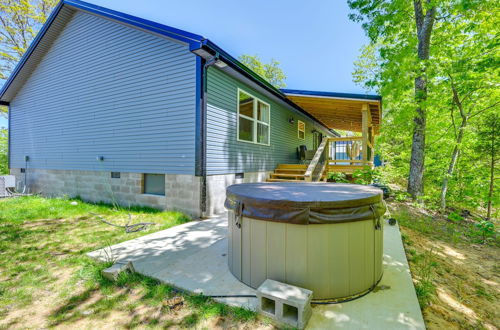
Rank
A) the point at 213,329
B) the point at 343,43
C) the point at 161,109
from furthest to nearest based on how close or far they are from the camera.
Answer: the point at 343,43 → the point at 161,109 → the point at 213,329

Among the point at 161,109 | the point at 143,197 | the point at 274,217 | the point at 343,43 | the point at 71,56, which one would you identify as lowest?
the point at 143,197

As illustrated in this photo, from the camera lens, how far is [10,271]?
2.87 meters

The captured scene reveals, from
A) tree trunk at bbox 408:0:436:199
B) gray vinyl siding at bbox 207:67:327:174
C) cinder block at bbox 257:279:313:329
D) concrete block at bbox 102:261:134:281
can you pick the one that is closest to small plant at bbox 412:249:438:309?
cinder block at bbox 257:279:313:329

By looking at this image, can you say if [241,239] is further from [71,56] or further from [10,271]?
[71,56]

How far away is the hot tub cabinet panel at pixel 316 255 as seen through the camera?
2062mm

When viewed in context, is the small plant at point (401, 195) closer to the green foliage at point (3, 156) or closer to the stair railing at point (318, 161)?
the stair railing at point (318, 161)

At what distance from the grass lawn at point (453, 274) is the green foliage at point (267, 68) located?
2237 centimetres

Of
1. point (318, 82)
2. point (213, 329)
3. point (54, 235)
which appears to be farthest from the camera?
point (318, 82)

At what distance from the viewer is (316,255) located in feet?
6.75

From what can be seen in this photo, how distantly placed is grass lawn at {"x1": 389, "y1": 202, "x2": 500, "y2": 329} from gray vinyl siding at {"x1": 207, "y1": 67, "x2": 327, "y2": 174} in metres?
4.26

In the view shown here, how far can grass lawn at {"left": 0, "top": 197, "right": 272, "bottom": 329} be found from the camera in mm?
Answer: 1957

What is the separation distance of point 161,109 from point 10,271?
13.8ft

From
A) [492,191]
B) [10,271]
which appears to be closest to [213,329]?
[10,271]

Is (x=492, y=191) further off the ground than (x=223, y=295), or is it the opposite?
(x=492, y=191)
